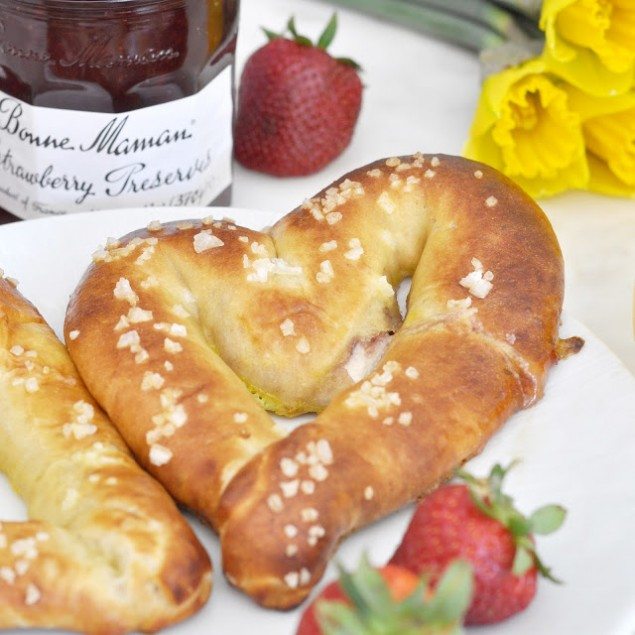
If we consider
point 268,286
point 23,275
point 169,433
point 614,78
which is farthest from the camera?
point 614,78

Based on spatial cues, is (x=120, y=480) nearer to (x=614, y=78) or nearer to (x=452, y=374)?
(x=452, y=374)

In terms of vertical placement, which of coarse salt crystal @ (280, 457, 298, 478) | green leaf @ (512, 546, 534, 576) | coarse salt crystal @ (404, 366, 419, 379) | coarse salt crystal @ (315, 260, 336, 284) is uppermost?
green leaf @ (512, 546, 534, 576)

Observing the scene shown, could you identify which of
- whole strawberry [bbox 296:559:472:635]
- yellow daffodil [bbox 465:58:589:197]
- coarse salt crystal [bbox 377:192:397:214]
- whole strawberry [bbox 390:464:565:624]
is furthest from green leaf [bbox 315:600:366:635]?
yellow daffodil [bbox 465:58:589:197]

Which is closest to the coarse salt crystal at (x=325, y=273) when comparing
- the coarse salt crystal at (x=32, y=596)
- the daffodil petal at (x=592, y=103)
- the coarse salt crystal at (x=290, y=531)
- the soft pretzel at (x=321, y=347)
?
the soft pretzel at (x=321, y=347)

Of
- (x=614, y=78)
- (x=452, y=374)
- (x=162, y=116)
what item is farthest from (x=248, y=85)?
(x=452, y=374)

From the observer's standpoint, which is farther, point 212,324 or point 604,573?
point 212,324

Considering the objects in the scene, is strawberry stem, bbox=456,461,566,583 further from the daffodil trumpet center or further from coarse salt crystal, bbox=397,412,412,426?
the daffodil trumpet center
